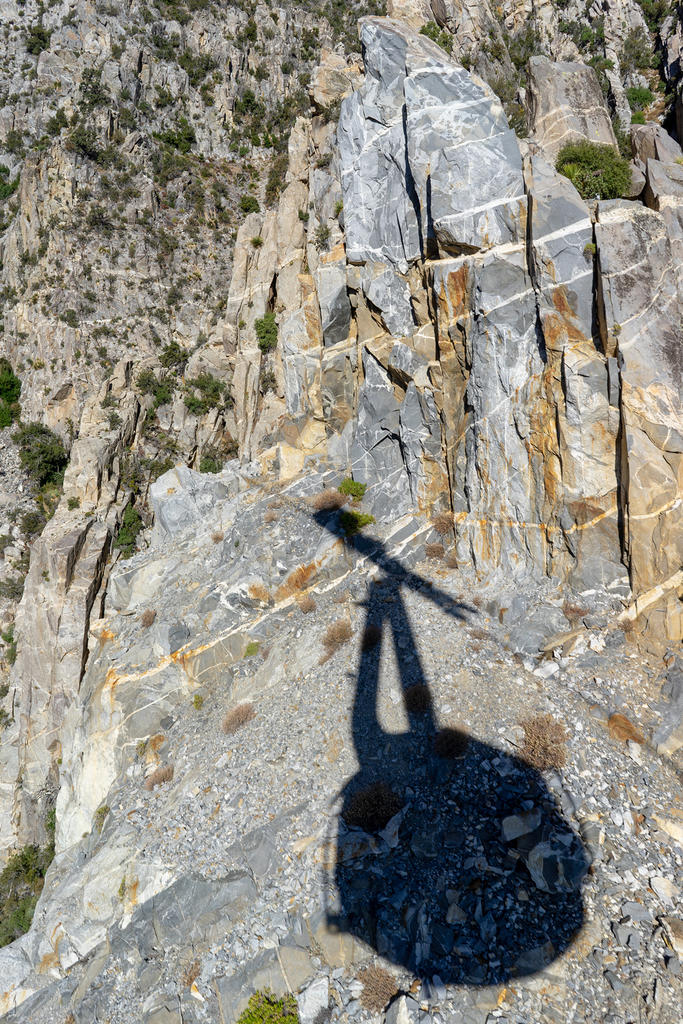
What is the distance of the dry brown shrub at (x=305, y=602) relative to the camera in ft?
55.1

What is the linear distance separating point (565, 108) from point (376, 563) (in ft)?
55.6

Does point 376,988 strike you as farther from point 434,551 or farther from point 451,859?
point 434,551

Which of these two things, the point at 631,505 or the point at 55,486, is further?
the point at 55,486

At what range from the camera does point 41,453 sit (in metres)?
27.4

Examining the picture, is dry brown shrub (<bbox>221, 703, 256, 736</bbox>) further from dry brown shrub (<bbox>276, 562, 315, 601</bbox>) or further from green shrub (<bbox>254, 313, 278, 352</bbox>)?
green shrub (<bbox>254, 313, 278, 352</bbox>)

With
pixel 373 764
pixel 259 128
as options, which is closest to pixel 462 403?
pixel 373 764

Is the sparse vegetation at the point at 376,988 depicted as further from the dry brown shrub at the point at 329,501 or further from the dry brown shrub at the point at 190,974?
the dry brown shrub at the point at 329,501

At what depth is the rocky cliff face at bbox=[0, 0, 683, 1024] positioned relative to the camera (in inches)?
388

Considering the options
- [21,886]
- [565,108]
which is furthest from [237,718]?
[565,108]

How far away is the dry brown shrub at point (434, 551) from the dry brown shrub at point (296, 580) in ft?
12.5

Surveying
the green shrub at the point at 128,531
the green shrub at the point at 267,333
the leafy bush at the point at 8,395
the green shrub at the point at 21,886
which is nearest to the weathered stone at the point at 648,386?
the green shrub at the point at 267,333

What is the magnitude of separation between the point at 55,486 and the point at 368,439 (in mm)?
17487

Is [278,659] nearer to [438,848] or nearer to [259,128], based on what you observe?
[438,848]

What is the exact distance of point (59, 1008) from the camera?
11609 mm
